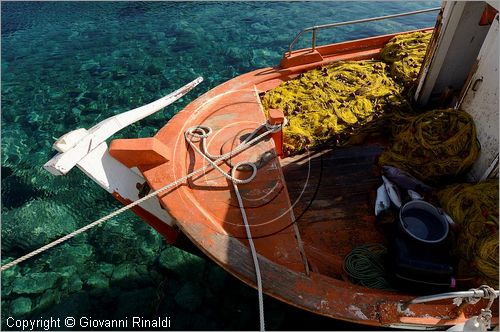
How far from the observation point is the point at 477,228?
3545mm

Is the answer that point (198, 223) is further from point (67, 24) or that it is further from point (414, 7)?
point (414, 7)

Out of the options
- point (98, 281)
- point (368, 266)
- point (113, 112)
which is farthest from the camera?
point (113, 112)

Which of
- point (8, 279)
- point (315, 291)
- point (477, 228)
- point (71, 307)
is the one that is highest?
point (477, 228)

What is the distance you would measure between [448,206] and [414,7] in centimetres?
1399

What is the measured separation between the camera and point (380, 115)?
5.35 m

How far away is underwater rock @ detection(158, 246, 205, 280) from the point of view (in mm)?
5723

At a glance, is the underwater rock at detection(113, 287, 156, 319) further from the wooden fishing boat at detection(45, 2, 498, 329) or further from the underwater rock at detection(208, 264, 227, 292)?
the wooden fishing boat at detection(45, 2, 498, 329)

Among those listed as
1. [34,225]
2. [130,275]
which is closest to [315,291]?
[130,275]

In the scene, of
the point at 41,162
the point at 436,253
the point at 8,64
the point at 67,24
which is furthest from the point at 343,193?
the point at 67,24

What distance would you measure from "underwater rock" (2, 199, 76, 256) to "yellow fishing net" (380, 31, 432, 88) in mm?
6829

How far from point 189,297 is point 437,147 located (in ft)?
13.8

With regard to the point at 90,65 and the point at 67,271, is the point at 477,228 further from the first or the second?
the point at 90,65

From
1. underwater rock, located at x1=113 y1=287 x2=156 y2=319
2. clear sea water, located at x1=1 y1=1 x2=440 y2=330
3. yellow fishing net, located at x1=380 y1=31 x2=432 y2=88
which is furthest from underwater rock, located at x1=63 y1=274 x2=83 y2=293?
yellow fishing net, located at x1=380 y1=31 x2=432 y2=88

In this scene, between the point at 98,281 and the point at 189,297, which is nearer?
the point at 189,297
